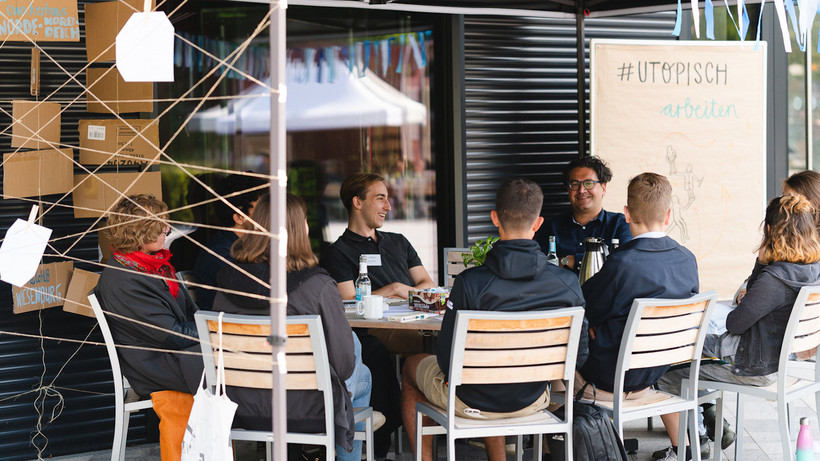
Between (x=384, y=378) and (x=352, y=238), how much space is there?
873 mm

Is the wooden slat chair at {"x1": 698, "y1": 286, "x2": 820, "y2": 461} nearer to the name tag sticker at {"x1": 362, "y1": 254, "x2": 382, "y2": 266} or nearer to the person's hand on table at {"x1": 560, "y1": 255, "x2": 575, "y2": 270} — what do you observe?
the person's hand on table at {"x1": 560, "y1": 255, "x2": 575, "y2": 270}

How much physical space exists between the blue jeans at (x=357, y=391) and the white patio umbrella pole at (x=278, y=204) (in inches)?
Answer: 57.7

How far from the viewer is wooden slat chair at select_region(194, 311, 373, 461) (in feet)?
9.37

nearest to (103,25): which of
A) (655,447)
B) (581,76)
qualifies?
(581,76)

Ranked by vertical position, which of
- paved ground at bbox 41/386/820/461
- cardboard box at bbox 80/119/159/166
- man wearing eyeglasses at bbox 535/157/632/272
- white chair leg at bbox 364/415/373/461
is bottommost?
paved ground at bbox 41/386/820/461

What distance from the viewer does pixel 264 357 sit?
2896 mm

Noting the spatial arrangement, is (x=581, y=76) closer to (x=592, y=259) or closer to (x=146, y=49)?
(x=592, y=259)

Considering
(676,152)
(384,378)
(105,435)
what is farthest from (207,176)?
(676,152)

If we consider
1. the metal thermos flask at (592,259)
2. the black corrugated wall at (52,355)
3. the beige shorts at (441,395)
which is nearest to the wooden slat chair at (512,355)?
the beige shorts at (441,395)

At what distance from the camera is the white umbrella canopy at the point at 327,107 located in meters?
5.63

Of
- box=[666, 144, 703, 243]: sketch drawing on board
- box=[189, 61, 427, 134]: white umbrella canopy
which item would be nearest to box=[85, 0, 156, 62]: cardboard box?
box=[189, 61, 427, 134]: white umbrella canopy

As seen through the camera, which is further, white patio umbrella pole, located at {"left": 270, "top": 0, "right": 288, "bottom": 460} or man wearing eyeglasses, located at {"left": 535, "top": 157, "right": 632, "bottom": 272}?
man wearing eyeglasses, located at {"left": 535, "top": 157, "right": 632, "bottom": 272}

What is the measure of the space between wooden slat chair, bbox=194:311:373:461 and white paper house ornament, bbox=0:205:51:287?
71 cm

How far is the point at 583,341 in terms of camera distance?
322 cm
